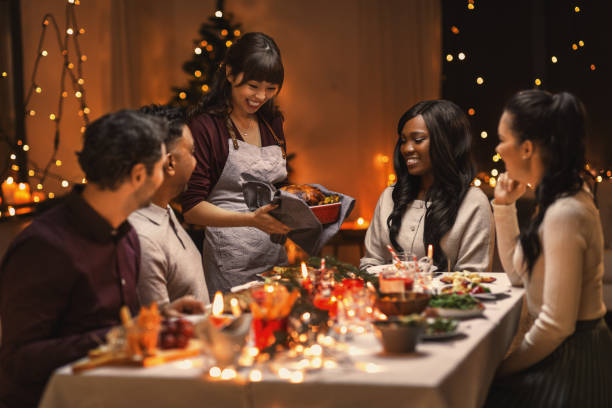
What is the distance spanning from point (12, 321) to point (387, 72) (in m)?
4.84

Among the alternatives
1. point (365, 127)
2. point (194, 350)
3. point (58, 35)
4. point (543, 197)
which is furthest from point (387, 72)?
point (194, 350)

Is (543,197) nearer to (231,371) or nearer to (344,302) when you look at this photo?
(344,302)

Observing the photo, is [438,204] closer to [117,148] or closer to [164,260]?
[164,260]

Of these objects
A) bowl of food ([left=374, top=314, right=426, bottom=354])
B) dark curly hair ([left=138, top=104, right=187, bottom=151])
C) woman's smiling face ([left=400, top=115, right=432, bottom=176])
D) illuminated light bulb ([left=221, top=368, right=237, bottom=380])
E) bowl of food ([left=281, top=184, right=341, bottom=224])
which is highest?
dark curly hair ([left=138, top=104, right=187, bottom=151])

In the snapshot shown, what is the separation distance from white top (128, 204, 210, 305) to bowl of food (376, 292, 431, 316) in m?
0.75

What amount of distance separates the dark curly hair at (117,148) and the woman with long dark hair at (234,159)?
1.03 metres

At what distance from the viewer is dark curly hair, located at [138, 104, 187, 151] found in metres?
2.40

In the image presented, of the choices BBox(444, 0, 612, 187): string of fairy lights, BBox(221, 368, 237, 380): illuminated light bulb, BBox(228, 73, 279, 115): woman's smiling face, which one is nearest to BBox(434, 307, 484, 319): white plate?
BBox(221, 368, 237, 380): illuminated light bulb

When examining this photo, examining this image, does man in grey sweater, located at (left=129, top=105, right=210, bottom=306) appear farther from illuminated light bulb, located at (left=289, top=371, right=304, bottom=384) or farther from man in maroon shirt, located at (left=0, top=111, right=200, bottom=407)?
illuminated light bulb, located at (left=289, top=371, right=304, bottom=384)

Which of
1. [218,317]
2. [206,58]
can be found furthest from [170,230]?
[206,58]

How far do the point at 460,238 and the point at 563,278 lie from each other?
1183mm

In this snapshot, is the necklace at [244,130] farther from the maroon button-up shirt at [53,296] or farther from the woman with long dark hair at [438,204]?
the maroon button-up shirt at [53,296]

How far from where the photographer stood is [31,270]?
5.67 feet

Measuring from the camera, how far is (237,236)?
10.2 ft
